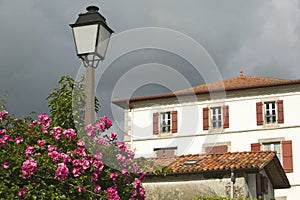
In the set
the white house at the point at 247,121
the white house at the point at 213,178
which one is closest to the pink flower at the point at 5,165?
the white house at the point at 213,178

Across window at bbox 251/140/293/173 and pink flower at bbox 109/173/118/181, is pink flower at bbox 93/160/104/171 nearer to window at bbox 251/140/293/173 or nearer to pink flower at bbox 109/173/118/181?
pink flower at bbox 109/173/118/181

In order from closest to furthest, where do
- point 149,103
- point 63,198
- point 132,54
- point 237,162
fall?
point 132,54 → point 63,198 → point 237,162 → point 149,103

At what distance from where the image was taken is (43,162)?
6164 mm

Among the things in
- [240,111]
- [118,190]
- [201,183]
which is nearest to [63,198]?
[118,190]

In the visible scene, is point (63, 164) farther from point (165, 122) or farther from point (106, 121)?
point (165, 122)

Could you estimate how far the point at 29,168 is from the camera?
235 inches

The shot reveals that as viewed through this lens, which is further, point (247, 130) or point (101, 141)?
point (247, 130)

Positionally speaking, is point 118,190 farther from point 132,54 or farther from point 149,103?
point 149,103

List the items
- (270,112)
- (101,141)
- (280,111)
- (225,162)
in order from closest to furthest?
(101,141) < (225,162) < (280,111) < (270,112)

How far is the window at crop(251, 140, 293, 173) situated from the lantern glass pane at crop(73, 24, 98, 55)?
2650 cm

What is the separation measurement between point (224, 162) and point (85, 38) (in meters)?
13.4

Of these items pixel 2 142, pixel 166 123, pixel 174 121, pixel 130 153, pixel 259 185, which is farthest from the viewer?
pixel 166 123

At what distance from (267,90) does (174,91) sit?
28061mm

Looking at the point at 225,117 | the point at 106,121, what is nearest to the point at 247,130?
the point at 225,117
